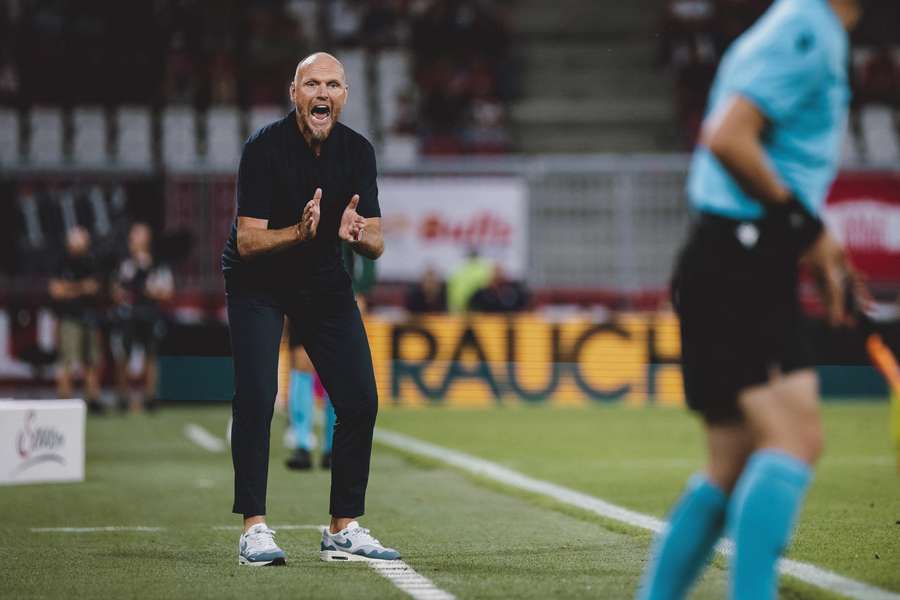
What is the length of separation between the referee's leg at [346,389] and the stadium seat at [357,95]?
1802 centimetres

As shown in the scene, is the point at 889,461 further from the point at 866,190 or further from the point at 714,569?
the point at 866,190

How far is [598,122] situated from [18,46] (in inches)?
378

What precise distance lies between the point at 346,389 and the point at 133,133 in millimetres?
18570

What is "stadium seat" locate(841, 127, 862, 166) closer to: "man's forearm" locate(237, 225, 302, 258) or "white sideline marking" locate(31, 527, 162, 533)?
"white sideline marking" locate(31, 527, 162, 533)

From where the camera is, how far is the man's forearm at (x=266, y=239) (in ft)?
21.5

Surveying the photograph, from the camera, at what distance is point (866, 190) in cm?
2148

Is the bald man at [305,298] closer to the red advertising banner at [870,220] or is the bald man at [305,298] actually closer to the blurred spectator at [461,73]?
the red advertising banner at [870,220]

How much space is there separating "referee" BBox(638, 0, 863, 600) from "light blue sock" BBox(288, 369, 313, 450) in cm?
715

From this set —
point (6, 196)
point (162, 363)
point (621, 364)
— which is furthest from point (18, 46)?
point (621, 364)

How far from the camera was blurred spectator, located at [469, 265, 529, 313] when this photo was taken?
20859 mm

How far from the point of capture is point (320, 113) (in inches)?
262

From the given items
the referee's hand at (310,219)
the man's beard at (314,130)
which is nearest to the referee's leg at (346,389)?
the referee's hand at (310,219)

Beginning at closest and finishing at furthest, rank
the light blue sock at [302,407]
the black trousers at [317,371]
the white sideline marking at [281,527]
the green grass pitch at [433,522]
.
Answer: the green grass pitch at [433,522], the black trousers at [317,371], the white sideline marking at [281,527], the light blue sock at [302,407]

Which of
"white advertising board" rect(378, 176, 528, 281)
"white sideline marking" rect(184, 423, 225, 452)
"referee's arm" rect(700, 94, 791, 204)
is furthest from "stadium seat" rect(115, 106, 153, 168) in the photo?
"referee's arm" rect(700, 94, 791, 204)
